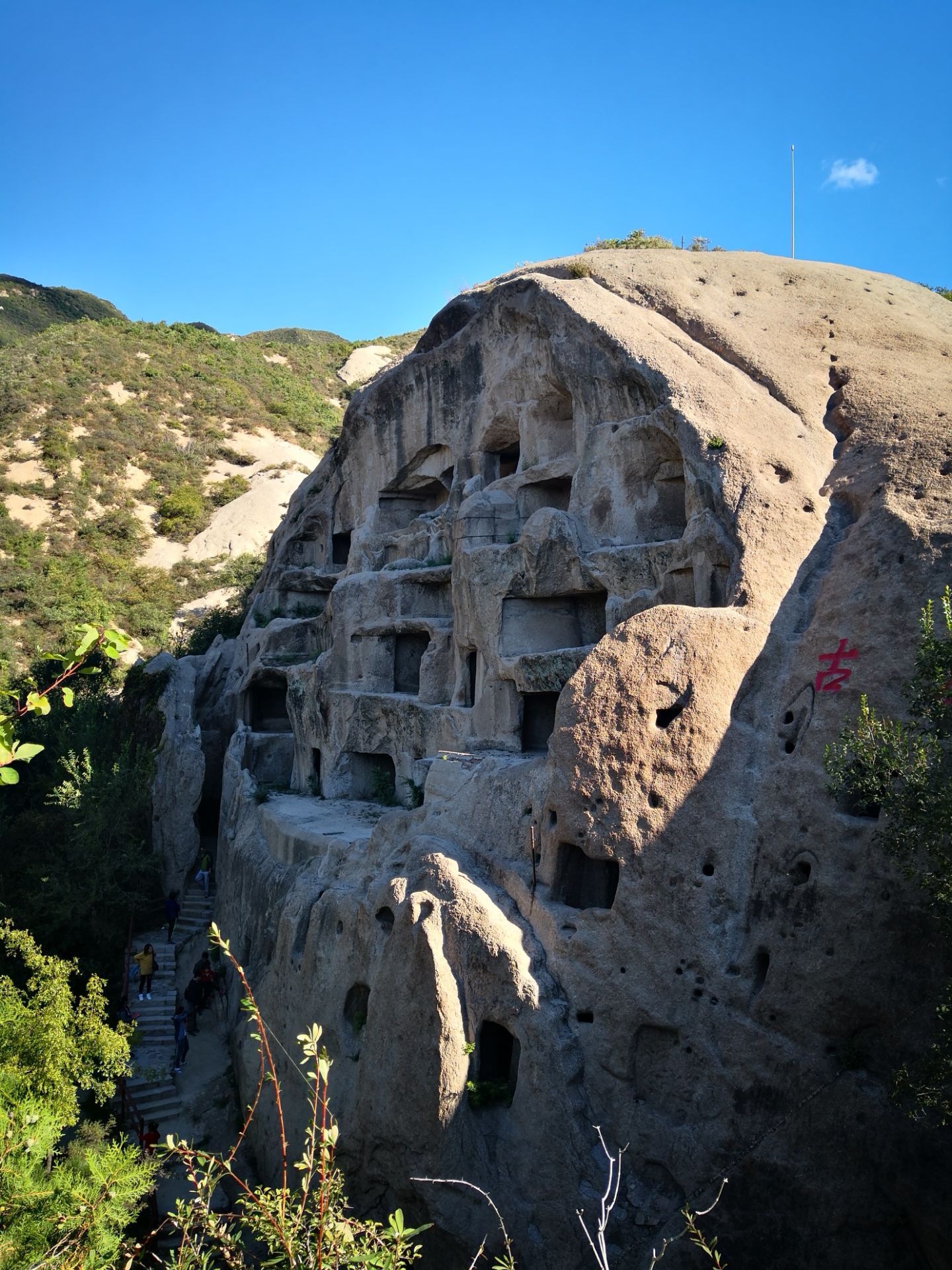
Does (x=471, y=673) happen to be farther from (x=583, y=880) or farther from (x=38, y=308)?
(x=38, y=308)

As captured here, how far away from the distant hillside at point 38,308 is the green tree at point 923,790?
58126mm

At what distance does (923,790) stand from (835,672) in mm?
2471

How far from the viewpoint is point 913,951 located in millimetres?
9047

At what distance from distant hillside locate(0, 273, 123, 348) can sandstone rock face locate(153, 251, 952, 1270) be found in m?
49.8

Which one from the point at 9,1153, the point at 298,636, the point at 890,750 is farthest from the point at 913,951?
the point at 298,636

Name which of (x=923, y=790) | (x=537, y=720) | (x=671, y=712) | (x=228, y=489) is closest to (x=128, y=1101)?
(x=537, y=720)

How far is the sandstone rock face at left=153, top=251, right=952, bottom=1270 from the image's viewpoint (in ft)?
30.6

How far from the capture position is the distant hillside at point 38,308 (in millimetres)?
58000

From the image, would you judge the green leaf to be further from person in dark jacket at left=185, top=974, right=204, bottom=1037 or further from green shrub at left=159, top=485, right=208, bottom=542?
green shrub at left=159, top=485, right=208, bottom=542

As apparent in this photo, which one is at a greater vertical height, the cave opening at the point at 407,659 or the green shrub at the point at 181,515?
the green shrub at the point at 181,515

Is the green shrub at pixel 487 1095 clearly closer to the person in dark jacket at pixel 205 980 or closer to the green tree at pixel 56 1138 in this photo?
the green tree at pixel 56 1138

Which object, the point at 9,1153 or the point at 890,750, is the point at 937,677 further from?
the point at 9,1153

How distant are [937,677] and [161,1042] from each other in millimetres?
15394

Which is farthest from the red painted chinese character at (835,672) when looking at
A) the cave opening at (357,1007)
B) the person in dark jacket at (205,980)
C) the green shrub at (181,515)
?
the green shrub at (181,515)
